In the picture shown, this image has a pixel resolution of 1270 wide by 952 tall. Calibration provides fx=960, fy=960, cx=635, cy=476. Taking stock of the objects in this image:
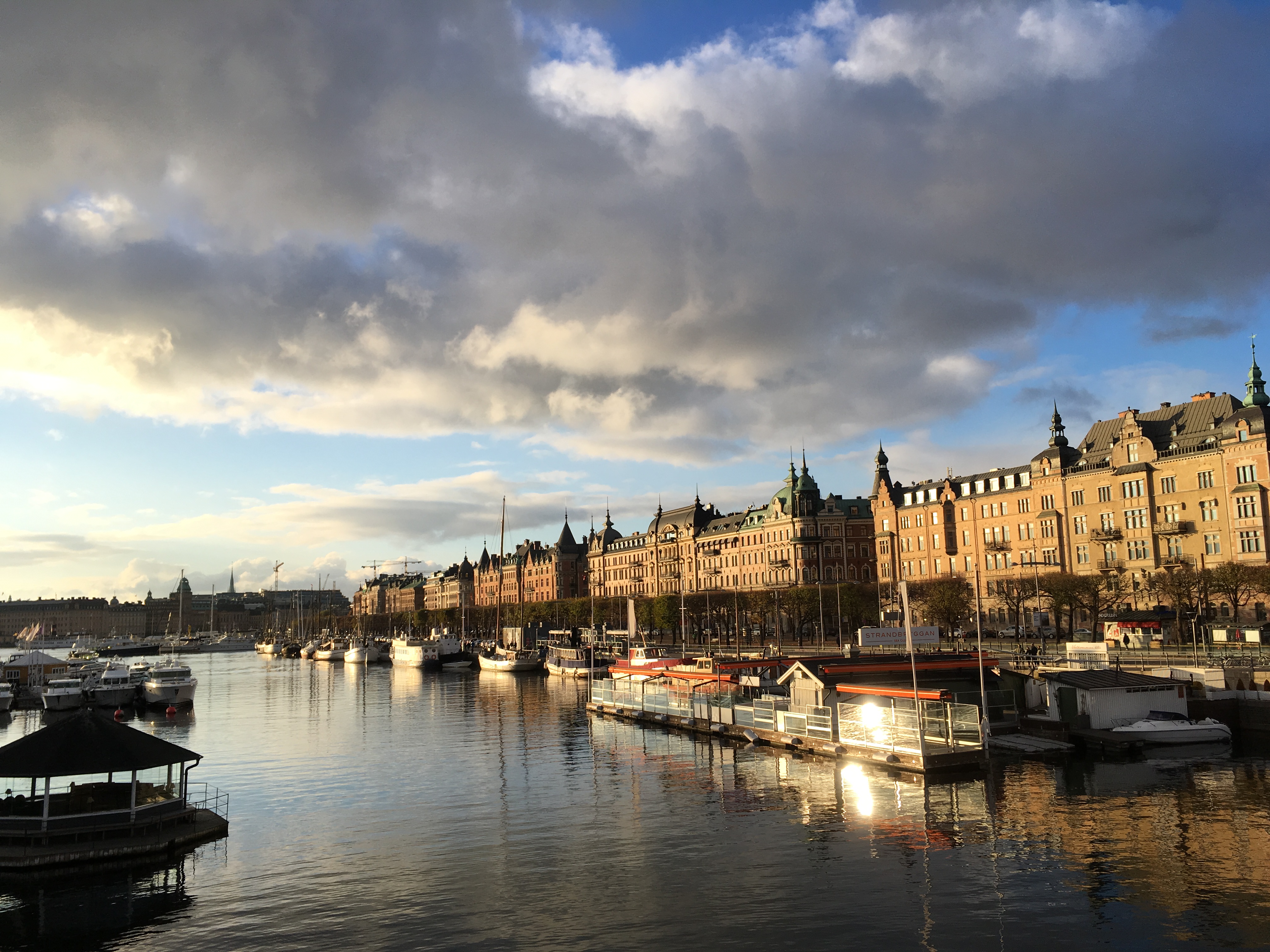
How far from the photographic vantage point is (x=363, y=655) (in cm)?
17400

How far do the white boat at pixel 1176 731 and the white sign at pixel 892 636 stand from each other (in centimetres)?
1923

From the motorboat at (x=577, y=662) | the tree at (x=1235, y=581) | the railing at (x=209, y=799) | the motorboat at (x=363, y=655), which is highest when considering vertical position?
the tree at (x=1235, y=581)

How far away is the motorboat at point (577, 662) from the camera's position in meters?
112

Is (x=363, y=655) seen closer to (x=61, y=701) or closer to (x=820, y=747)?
(x=61, y=701)

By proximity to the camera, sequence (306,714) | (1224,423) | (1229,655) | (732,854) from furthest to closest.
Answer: (1224,423)
(306,714)
(1229,655)
(732,854)

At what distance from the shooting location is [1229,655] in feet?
208

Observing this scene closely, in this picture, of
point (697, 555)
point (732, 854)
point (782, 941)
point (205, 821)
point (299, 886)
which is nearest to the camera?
point (782, 941)

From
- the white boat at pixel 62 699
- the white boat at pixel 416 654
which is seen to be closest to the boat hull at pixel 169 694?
the white boat at pixel 62 699

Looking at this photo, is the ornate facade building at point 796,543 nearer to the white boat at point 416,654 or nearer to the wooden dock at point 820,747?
the white boat at point 416,654

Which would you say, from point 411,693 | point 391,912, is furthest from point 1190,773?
point 411,693

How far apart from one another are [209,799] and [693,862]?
24128 millimetres

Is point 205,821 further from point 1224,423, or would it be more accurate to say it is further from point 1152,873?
point 1224,423

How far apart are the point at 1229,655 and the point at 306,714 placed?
71086 mm

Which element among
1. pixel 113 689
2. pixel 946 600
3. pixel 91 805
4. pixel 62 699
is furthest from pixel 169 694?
pixel 946 600
